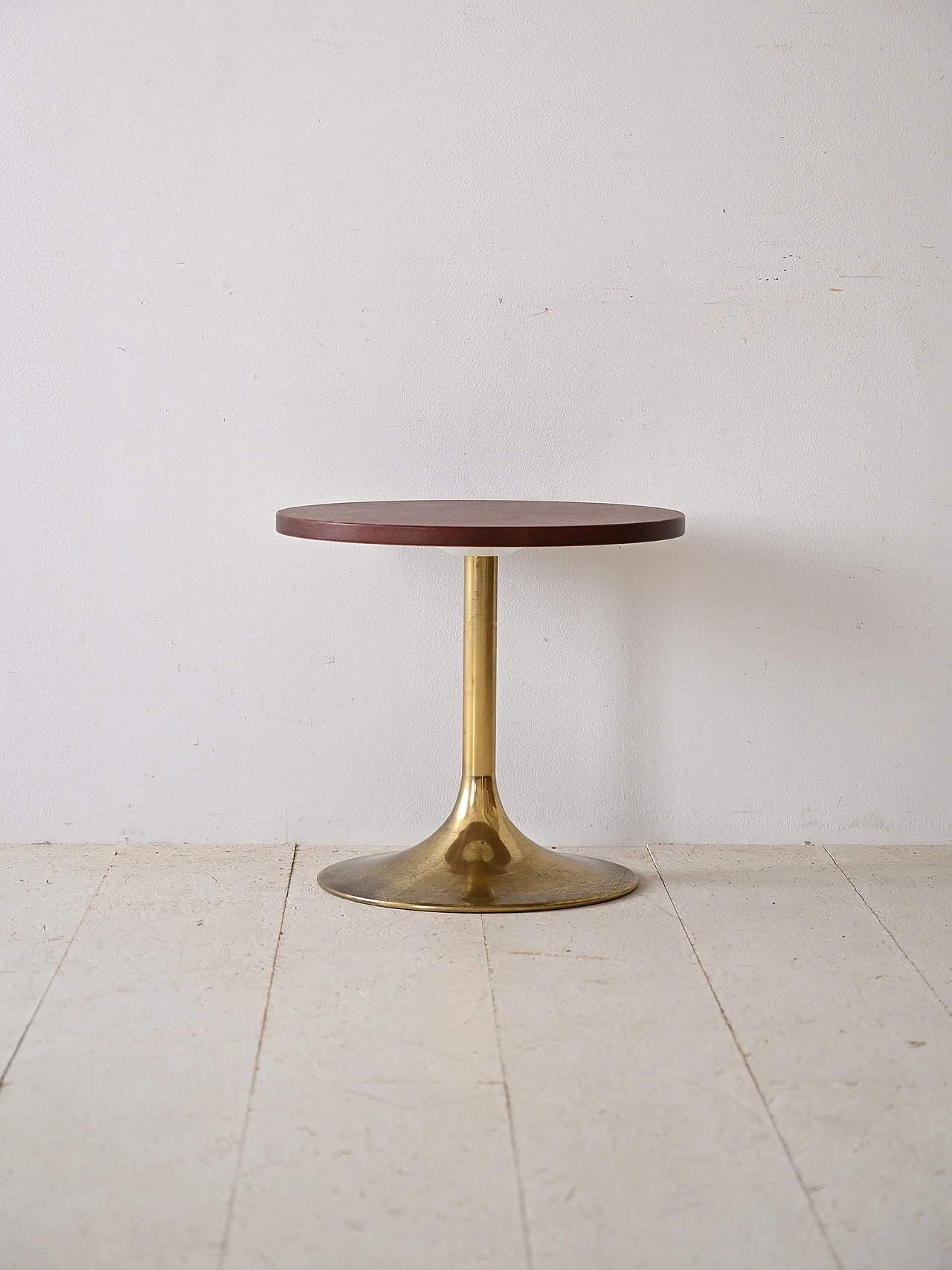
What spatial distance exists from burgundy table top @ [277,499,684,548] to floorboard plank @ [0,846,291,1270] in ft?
2.51

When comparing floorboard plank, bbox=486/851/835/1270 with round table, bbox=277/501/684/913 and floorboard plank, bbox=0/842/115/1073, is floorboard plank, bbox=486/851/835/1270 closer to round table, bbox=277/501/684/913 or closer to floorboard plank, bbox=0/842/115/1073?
round table, bbox=277/501/684/913

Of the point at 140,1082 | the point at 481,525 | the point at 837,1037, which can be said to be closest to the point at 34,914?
the point at 140,1082

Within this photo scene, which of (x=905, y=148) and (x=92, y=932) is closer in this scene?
(x=92, y=932)

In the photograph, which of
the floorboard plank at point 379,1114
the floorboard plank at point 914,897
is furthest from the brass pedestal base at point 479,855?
the floorboard plank at point 914,897

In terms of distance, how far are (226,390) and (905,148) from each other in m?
1.57

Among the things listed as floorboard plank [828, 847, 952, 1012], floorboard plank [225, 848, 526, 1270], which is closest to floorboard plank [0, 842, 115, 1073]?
floorboard plank [225, 848, 526, 1270]

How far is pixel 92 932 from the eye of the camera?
8.38ft

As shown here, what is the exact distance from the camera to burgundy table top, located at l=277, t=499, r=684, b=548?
2.40 m

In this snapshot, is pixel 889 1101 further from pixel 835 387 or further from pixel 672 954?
pixel 835 387

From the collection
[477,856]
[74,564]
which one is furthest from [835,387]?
[74,564]

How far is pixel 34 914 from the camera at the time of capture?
2.65 metres

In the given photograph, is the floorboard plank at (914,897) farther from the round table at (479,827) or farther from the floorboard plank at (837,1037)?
the round table at (479,827)

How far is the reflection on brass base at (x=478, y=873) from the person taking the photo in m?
2.70

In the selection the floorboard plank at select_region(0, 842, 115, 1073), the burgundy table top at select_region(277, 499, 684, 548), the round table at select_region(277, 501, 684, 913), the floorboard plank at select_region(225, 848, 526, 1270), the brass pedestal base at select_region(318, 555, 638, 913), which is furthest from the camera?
the brass pedestal base at select_region(318, 555, 638, 913)
